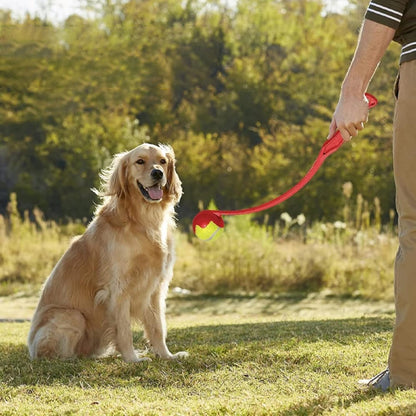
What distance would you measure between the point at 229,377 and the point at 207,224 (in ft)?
2.83

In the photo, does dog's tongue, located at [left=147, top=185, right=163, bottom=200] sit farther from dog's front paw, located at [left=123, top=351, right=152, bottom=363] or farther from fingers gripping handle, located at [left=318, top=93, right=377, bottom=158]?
fingers gripping handle, located at [left=318, top=93, right=377, bottom=158]

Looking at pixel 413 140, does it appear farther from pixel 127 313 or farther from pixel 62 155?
pixel 62 155

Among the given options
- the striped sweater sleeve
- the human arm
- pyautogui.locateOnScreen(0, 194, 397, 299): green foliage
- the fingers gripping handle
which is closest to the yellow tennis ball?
the fingers gripping handle

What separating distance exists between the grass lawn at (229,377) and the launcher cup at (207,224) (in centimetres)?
80

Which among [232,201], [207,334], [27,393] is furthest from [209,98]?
[27,393]

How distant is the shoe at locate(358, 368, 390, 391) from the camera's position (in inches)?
132

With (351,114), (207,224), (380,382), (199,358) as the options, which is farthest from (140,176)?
(380,382)

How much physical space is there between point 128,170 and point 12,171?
23.5m

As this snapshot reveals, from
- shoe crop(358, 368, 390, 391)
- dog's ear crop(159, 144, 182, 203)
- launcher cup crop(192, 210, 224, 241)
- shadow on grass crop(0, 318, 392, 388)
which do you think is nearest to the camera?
shoe crop(358, 368, 390, 391)

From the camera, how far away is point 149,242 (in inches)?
200

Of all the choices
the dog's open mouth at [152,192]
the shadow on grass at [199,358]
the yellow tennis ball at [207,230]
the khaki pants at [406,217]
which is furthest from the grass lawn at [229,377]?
the dog's open mouth at [152,192]

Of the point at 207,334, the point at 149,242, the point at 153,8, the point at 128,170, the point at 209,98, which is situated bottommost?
the point at 207,334

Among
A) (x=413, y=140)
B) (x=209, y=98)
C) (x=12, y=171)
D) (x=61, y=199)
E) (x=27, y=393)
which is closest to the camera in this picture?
(x=413, y=140)

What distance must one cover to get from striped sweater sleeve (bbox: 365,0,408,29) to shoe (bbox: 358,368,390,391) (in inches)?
61.5
